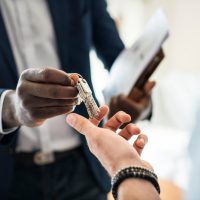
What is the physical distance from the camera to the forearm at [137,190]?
0.41 m

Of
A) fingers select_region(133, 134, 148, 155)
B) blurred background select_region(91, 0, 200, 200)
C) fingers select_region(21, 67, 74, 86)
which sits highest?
fingers select_region(21, 67, 74, 86)

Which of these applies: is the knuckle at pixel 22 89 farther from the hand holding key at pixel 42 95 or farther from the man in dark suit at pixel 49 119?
the man in dark suit at pixel 49 119

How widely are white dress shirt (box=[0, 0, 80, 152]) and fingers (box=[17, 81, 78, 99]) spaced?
274 millimetres

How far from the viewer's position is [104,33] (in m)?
0.95

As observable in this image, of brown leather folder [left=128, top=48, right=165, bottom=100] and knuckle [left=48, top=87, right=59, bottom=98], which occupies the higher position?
knuckle [left=48, top=87, right=59, bottom=98]

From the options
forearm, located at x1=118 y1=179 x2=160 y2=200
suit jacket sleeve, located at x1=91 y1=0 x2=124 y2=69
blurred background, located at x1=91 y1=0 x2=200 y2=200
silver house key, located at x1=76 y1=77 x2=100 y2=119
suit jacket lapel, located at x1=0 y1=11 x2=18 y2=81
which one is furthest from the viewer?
blurred background, located at x1=91 y1=0 x2=200 y2=200

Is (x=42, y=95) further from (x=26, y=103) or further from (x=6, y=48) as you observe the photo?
(x=6, y=48)

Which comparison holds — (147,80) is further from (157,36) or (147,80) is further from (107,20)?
(107,20)

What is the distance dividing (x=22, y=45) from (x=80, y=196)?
1.40 ft

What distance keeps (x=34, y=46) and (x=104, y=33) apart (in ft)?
0.74

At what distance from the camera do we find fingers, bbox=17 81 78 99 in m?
0.53

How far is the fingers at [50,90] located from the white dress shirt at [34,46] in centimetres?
27

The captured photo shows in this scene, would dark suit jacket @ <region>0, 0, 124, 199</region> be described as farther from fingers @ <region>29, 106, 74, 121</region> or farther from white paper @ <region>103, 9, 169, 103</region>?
fingers @ <region>29, 106, 74, 121</region>

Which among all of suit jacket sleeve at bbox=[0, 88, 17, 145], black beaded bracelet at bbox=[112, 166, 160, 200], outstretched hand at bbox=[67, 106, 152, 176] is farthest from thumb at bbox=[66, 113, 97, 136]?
suit jacket sleeve at bbox=[0, 88, 17, 145]
